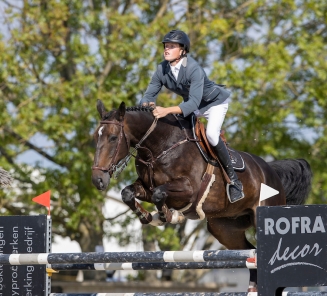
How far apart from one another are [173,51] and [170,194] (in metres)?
1.29

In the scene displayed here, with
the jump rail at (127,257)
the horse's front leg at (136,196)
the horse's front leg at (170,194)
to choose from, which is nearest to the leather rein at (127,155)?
the horse's front leg at (136,196)

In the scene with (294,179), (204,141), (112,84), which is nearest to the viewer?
(204,141)

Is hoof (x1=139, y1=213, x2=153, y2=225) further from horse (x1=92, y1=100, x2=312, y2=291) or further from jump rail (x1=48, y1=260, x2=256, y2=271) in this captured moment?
jump rail (x1=48, y1=260, x2=256, y2=271)

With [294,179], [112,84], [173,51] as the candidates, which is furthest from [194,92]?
[112,84]

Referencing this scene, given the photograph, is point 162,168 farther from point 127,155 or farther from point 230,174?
point 230,174

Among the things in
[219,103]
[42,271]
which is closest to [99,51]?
[219,103]

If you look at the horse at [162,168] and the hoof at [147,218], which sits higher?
the horse at [162,168]

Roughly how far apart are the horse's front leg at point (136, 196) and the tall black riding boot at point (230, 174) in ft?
2.58

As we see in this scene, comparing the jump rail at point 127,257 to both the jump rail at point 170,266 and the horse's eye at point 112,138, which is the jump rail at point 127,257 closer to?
the jump rail at point 170,266

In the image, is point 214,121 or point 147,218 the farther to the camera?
point 214,121

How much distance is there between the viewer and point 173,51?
6449mm

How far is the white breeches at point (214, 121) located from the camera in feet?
21.7

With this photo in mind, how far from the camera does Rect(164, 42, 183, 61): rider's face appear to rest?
6.45 m

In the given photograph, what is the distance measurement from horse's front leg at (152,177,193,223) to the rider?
0.50m
